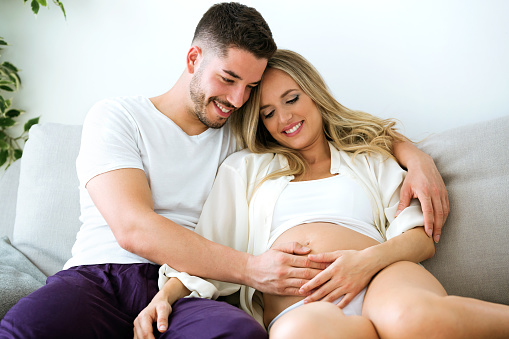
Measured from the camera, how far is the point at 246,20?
→ 1.71m

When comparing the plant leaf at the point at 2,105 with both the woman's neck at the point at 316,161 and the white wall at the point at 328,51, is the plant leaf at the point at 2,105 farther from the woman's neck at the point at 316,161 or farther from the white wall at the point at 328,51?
the woman's neck at the point at 316,161

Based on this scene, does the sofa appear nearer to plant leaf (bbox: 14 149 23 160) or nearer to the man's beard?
plant leaf (bbox: 14 149 23 160)

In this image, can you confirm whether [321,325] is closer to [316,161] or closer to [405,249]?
[405,249]

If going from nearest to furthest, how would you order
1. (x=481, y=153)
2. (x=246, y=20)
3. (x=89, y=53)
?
(x=481, y=153) < (x=246, y=20) < (x=89, y=53)

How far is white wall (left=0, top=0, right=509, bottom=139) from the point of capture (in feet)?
6.51

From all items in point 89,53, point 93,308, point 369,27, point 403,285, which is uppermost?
point 369,27

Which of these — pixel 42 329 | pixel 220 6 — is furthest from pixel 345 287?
pixel 220 6

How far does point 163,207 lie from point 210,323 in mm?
584

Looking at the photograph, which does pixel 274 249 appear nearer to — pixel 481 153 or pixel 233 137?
pixel 233 137

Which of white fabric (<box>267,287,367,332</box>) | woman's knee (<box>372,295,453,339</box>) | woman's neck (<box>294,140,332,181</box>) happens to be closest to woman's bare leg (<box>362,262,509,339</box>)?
woman's knee (<box>372,295,453,339</box>)

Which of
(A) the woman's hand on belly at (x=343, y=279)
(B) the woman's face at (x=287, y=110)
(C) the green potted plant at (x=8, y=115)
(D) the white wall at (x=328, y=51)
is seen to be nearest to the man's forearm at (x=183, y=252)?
(A) the woman's hand on belly at (x=343, y=279)

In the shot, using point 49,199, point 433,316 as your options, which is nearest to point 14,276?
point 49,199

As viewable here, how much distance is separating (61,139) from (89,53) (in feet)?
2.06

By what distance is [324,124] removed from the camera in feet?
6.31
